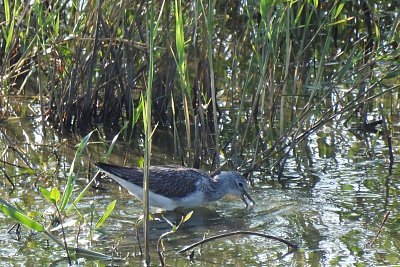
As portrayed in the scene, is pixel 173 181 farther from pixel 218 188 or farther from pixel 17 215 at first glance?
pixel 17 215

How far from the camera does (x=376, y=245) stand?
623 centimetres

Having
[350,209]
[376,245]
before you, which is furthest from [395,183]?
[376,245]

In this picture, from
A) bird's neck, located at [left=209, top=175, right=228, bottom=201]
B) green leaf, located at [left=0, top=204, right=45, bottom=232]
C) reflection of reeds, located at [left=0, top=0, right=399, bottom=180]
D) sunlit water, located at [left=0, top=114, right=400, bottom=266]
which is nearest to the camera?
green leaf, located at [left=0, top=204, right=45, bottom=232]

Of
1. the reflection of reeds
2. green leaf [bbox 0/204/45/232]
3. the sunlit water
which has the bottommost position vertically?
the sunlit water

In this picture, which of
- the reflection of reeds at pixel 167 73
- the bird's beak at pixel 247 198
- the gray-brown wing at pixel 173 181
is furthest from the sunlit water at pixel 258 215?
the reflection of reeds at pixel 167 73

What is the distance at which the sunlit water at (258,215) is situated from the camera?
602cm

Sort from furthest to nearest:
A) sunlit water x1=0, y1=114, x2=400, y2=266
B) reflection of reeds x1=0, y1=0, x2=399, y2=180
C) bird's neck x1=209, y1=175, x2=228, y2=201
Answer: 1. bird's neck x1=209, y1=175, x2=228, y2=201
2. reflection of reeds x1=0, y1=0, x2=399, y2=180
3. sunlit water x1=0, y1=114, x2=400, y2=266

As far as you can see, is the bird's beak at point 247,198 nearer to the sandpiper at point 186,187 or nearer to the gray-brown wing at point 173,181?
the sandpiper at point 186,187

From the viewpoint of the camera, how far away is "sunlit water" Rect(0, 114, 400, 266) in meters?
6.02

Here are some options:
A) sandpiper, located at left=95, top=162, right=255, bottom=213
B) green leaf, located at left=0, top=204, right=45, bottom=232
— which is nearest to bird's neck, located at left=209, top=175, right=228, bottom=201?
sandpiper, located at left=95, top=162, right=255, bottom=213

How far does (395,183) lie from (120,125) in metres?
2.89

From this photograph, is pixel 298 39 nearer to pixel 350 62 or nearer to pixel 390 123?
pixel 390 123

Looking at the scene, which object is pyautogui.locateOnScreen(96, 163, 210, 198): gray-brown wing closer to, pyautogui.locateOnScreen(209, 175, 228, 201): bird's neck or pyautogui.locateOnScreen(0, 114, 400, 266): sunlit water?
pyautogui.locateOnScreen(209, 175, 228, 201): bird's neck

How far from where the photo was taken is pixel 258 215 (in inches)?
283
